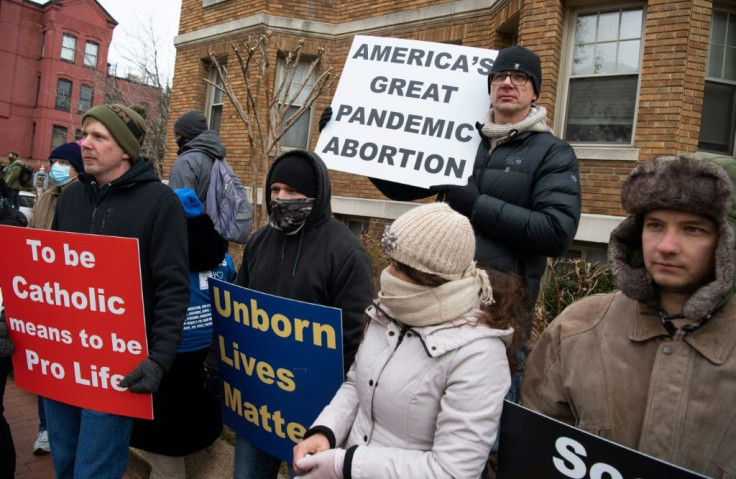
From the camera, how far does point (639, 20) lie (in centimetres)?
634

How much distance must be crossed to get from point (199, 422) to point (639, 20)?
6622 mm

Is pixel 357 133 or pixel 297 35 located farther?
pixel 297 35

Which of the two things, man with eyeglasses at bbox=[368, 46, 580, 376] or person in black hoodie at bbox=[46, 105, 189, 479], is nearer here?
man with eyeglasses at bbox=[368, 46, 580, 376]

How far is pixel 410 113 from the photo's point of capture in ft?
9.98

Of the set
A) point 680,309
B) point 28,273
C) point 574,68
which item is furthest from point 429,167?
point 574,68

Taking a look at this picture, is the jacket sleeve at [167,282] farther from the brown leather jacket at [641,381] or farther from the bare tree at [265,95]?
the bare tree at [265,95]

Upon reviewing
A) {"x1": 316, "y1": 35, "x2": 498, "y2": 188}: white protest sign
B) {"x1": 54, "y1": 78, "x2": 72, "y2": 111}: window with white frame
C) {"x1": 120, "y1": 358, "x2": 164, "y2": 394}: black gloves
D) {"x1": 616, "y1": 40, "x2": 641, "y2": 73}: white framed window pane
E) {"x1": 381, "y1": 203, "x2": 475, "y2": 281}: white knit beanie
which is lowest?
{"x1": 120, "y1": 358, "x2": 164, "y2": 394}: black gloves

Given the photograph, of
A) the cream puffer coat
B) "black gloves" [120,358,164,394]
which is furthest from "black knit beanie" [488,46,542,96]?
"black gloves" [120,358,164,394]

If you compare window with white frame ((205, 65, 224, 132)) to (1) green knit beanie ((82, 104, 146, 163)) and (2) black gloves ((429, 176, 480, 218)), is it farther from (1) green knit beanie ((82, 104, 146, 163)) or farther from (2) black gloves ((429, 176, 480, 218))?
(2) black gloves ((429, 176, 480, 218))

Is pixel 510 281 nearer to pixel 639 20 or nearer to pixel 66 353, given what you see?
pixel 66 353

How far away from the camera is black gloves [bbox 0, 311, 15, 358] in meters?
2.62

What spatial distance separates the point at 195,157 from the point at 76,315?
194 cm

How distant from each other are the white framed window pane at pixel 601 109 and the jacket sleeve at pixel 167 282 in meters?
5.81

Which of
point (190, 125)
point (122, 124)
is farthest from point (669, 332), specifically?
point (190, 125)
